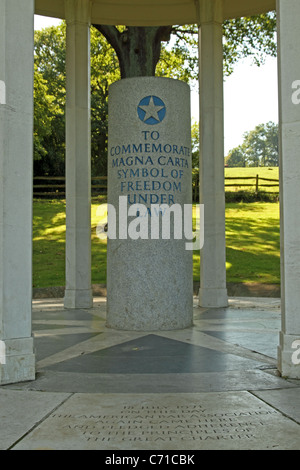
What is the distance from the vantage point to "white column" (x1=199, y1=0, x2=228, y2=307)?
14312 mm

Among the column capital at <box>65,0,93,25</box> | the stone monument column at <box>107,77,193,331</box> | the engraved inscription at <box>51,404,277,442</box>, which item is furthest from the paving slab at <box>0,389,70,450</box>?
the column capital at <box>65,0,93,25</box>

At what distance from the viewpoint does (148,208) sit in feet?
33.5

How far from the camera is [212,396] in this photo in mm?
5621

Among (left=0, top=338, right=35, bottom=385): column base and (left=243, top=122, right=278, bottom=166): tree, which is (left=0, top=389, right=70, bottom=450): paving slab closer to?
(left=0, top=338, right=35, bottom=385): column base

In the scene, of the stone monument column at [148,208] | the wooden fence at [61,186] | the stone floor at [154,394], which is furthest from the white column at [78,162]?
the wooden fence at [61,186]

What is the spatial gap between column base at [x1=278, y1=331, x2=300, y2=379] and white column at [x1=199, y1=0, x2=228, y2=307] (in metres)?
7.47

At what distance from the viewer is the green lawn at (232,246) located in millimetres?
22766

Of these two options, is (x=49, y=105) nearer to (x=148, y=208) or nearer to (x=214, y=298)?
(x=214, y=298)

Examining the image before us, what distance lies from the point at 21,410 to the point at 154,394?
4.72 ft

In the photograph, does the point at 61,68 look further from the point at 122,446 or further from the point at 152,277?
the point at 122,446

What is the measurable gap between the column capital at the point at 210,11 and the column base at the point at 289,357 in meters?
10.9

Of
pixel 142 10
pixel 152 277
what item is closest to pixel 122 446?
pixel 152 277

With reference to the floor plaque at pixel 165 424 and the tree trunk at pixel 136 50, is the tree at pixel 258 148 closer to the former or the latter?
the tree trunk at pixel 136 50

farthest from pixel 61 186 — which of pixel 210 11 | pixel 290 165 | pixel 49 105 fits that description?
pixel 290 165
